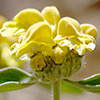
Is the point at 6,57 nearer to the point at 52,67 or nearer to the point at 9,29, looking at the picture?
the point at 9,29

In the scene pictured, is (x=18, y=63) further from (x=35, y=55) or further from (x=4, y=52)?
(x=35, y=55)

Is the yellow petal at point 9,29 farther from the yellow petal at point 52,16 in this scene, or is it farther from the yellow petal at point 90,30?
the yellow petal at point 90,30

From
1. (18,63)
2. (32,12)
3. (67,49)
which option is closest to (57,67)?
(67,49)

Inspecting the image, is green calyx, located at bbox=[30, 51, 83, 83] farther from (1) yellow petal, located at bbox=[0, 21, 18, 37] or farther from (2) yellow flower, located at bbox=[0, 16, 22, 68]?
(2) yellow flower, located at bbox=[0, 16, 22, 68]

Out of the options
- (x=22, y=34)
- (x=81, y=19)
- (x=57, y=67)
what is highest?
Result: (x=81, y=19)

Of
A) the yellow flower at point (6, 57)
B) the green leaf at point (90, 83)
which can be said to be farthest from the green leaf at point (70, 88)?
the green leaf at point (90, 83)

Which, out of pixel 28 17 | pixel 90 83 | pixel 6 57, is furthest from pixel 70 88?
pixel 28 17

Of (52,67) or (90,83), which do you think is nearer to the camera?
(52,67)
